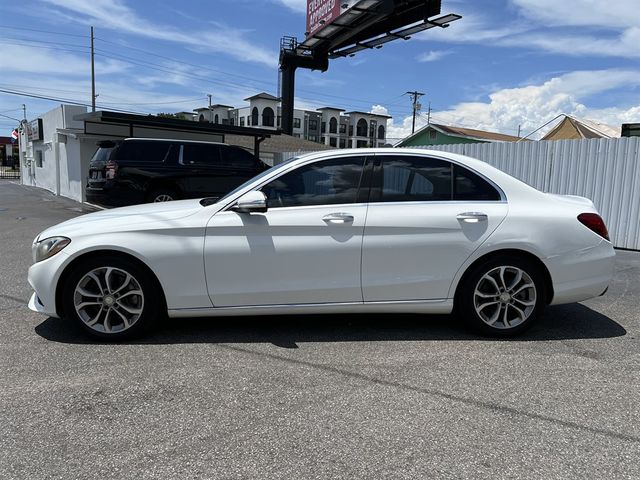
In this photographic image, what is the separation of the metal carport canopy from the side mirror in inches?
488

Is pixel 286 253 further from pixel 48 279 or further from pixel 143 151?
pixel 143 151

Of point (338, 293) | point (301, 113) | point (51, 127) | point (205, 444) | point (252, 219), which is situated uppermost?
point (301, 113)

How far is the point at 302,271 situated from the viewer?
13.8 feet

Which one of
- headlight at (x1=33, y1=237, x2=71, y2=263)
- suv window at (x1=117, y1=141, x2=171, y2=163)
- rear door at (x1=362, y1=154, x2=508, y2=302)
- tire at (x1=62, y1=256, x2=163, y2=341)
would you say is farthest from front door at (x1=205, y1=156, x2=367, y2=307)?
suv window at (x1=117, y1=141, x2=171, y2=163)

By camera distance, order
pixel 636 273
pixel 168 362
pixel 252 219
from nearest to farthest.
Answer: pixel 168 362, pixel 252 219, pixel 636 273

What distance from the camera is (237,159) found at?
12266 millimetres

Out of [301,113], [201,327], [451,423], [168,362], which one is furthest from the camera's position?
[301,113]

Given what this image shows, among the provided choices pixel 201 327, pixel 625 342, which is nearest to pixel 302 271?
pixel 201 327

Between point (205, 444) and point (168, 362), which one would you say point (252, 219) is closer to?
point (168, 362)

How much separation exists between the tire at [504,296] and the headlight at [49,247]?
3307mm

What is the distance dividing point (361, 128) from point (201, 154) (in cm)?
10273

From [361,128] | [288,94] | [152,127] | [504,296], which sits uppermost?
[361,128]

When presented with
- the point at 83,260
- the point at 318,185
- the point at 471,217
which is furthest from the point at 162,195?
the point at 471,217

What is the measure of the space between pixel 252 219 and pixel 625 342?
3.36 metres
